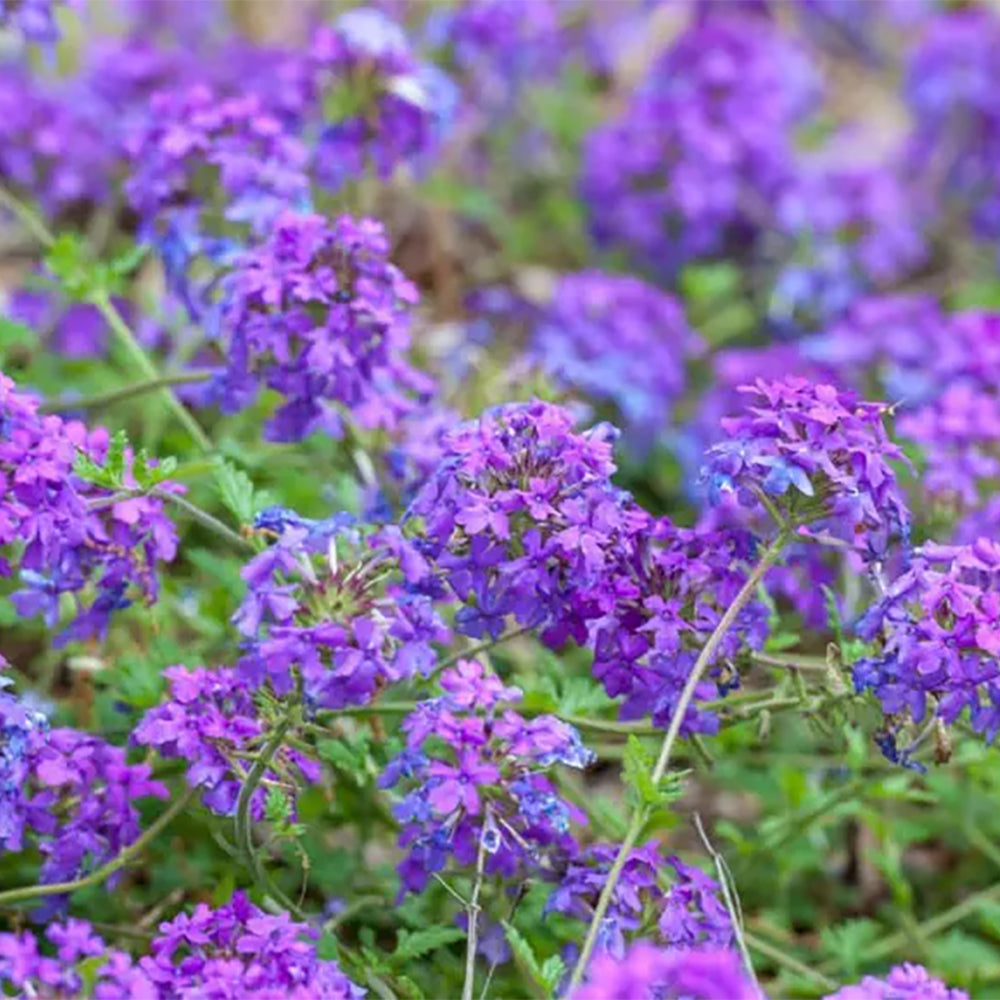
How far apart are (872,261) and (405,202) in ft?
4.29

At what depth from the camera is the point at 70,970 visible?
7.14ft

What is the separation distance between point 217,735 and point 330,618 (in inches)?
11.6

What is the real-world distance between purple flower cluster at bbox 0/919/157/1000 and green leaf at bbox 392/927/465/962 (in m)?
0.37

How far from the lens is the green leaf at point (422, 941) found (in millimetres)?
2406

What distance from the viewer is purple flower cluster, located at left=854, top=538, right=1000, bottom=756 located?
2189mm

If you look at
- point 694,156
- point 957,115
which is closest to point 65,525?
point 694,156

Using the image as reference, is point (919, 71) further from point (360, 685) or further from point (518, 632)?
point (360, 685)

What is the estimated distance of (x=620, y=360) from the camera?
445cm

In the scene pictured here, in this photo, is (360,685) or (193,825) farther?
(193,825)

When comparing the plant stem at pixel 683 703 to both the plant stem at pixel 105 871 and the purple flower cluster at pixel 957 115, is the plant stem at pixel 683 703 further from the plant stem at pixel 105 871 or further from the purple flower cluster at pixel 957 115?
the purple flower cluster at pixel 957 115

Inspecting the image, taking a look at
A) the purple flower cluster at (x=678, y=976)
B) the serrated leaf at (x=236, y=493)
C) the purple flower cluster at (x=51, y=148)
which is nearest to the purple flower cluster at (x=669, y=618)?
the serrated leaf at (x=236, y=493)

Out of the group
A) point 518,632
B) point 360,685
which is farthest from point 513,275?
point 360,685

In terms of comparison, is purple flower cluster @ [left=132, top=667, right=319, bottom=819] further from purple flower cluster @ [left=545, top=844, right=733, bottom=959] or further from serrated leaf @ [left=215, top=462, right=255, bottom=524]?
purple flower cluster @ [left=545, top=844, right=733, bottom=959]

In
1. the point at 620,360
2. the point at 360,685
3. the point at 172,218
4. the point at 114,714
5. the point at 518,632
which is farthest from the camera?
the point at 620,360
